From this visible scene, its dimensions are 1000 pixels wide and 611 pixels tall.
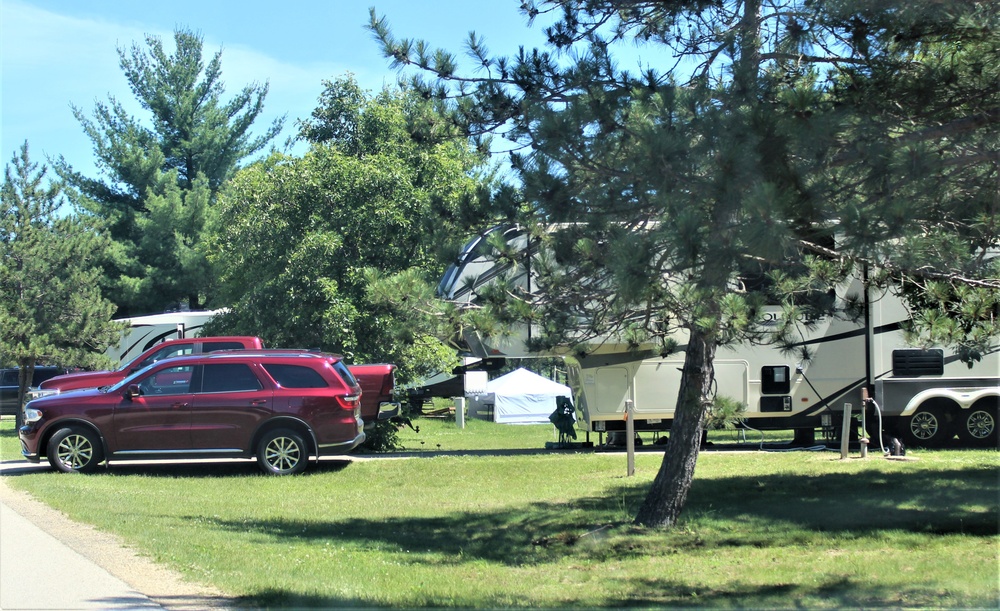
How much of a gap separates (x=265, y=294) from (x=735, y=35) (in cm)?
1415

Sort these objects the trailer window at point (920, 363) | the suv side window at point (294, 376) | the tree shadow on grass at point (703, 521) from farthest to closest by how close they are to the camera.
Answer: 1. the trailer window at point (920, 363)
2. the suv side window at point (294, 376)
3. the tree shadow on grass at point (703, 521)

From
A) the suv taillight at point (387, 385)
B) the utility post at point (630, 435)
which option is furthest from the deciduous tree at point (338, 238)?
the utility post at point (630, 435)

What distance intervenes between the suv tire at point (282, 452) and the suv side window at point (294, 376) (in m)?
0.72

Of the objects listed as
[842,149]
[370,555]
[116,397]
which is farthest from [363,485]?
[842,149]

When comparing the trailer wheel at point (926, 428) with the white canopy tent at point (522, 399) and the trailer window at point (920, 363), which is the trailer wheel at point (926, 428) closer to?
the trailer window at point (920, 363)

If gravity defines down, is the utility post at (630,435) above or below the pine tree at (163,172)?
below

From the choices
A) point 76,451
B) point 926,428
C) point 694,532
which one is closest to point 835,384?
point 926,428

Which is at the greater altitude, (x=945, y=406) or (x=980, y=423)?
(x=945, y=406)

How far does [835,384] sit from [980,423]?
2714 mm

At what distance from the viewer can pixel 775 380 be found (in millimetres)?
17812

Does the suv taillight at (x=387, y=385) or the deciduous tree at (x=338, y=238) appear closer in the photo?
the suv taillight at (x=387, y=385)

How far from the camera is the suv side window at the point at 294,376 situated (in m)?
14.2

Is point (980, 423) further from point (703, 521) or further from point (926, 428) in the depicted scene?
point (703, 521)

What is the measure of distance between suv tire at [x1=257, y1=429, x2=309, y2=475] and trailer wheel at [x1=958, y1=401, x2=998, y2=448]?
39.9 feet
